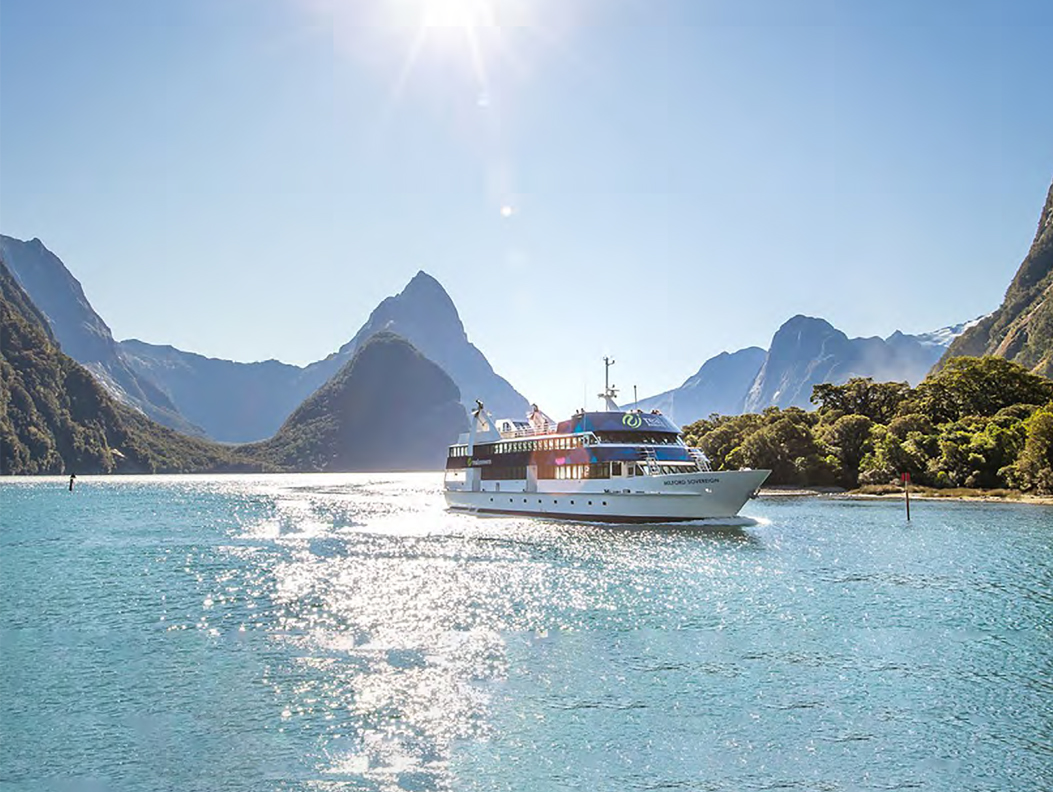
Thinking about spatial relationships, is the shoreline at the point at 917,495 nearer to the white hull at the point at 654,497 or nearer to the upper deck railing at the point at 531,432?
the white hull at the point at 654,497

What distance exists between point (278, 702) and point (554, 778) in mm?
9924

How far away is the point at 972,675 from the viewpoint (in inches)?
1003

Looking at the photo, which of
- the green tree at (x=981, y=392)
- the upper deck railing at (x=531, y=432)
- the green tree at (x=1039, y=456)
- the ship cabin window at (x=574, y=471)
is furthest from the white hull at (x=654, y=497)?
the green tree at (x=981, y=392)

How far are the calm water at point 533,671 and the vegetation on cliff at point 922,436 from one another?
69117mm

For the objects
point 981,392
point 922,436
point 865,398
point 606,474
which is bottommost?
point 606,474

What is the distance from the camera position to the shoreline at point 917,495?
104 metres

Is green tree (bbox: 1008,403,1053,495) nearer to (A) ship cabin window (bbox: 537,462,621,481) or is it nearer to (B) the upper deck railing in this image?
(A) ship cabin window (bbox: 537,462,621,481)

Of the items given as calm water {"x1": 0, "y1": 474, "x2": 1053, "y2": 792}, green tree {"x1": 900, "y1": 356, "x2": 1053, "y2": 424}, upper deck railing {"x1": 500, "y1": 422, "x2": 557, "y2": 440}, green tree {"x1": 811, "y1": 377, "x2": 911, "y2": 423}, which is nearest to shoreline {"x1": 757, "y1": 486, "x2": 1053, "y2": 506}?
green tree {"x1": 900, "y1": 356, "x2": 1053, "y2": 424}

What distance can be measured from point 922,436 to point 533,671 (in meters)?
125

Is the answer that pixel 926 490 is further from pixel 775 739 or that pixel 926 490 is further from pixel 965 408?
pixel 775 739

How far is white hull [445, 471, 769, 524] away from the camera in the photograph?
220 feet

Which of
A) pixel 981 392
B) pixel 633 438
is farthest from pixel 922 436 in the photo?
pixel 633 438

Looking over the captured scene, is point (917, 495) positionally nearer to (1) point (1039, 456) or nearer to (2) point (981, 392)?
(1) point (1039, 456)

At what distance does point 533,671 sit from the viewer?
26.0 meters
